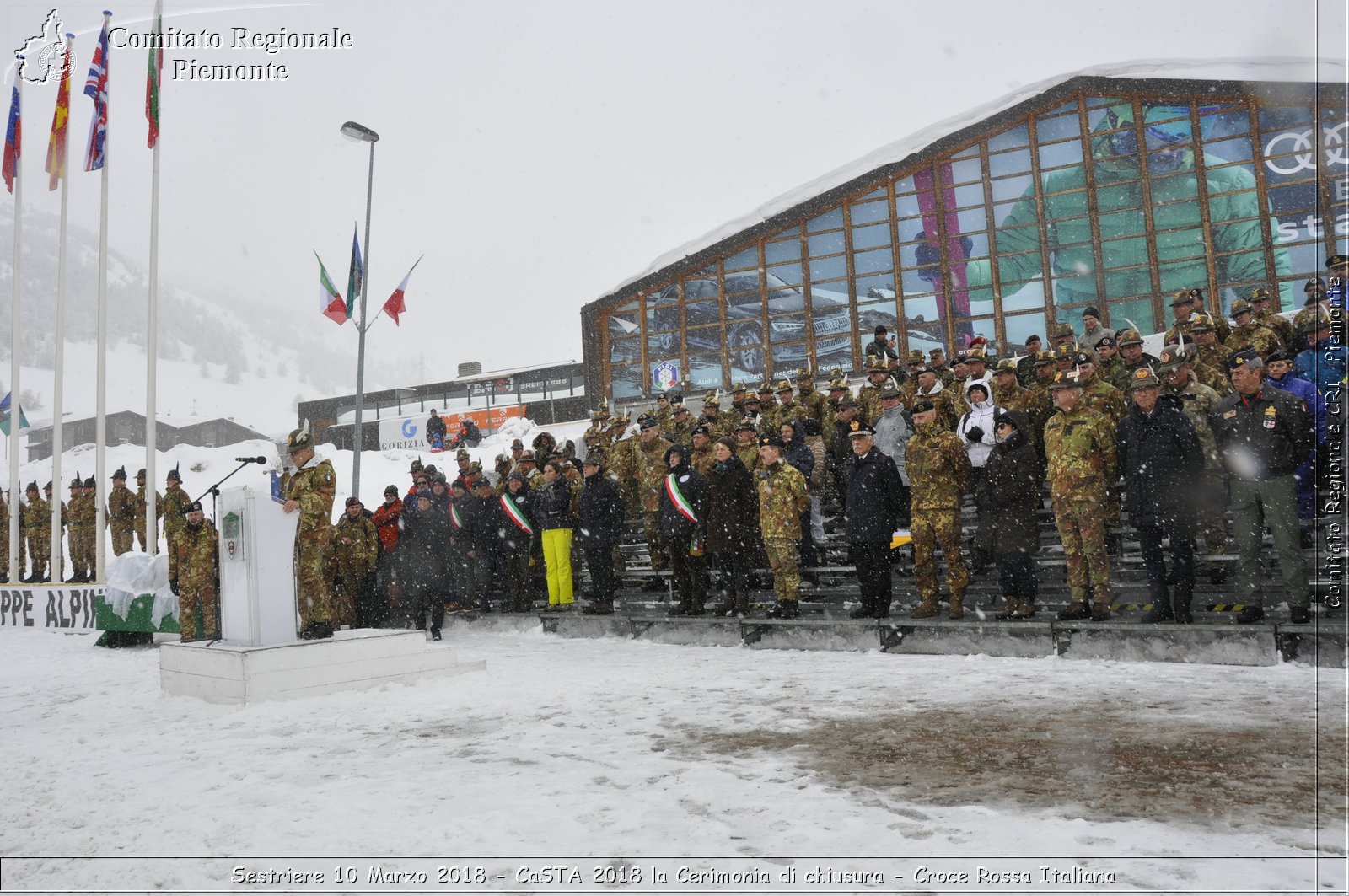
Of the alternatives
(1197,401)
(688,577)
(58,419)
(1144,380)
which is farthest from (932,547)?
(58,419)

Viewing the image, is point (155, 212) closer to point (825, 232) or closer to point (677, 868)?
point (825, 232)

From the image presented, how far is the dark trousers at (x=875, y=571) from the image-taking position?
343 inches

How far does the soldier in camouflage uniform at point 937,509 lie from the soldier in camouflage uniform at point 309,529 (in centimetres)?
523

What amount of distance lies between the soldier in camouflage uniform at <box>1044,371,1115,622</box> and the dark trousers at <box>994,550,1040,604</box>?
0.31 metres

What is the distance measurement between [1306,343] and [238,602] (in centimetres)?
990

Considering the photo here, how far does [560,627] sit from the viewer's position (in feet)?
36.1

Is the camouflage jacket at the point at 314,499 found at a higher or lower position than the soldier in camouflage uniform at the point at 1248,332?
lower

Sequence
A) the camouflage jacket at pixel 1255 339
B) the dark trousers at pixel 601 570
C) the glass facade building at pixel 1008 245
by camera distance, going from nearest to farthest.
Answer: the camouflage jacket at pixel 1255 339 → the dark trousers at pixel 601 570 → the glass facade building at pixel 1008 245

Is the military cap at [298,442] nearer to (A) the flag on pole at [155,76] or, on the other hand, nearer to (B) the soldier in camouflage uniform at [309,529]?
(B) the soldier in camouflage uniform at [309,529]

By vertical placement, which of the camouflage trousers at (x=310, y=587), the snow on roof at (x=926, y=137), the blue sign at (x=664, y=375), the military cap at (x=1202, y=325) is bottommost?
the camouflage trousers at (x=310, y=587)

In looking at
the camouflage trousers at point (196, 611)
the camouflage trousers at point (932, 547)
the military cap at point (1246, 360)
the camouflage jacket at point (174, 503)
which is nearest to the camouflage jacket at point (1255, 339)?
the military cap at point (1246, 360)

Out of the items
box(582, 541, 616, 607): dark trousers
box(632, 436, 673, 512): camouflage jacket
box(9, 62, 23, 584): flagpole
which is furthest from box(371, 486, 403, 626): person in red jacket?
box(9, 62, 23, 584): flagpole

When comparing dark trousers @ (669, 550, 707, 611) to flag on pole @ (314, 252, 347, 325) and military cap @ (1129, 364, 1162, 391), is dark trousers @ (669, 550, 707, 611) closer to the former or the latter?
military cap @ (1129, 364, 1162, 391)

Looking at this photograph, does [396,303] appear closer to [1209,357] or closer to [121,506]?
[121,506]
